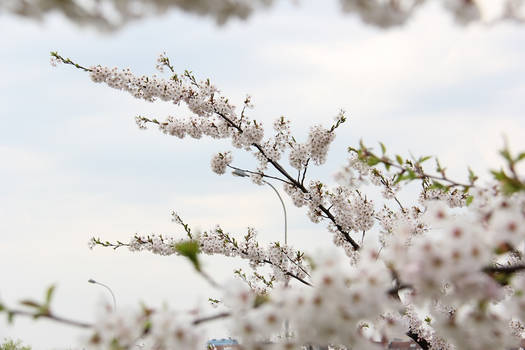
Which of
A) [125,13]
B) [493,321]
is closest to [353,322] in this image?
[493,321]

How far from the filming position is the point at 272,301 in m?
1.87

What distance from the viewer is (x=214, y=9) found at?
1.62m

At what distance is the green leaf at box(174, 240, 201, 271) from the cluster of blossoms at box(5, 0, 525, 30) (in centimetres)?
90

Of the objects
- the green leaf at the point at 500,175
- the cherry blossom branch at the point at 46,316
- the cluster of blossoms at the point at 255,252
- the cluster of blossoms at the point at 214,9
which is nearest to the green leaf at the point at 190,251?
the cherry blossom branch at the point at 46,316

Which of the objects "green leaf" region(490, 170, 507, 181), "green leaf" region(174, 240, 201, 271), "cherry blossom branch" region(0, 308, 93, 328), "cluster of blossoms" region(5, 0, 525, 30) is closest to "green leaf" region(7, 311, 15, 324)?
"cherry blossom branch" region(0, 308, 93, 328)

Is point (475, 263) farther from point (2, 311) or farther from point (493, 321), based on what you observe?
point (2, 311)

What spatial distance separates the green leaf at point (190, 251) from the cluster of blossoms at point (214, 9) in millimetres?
896

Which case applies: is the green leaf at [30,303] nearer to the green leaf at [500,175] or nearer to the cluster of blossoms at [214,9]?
the cluster of blossoms at [214,9]

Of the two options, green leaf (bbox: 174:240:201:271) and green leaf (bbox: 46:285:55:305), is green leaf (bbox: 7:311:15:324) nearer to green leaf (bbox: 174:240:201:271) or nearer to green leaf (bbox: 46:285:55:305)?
green leaf (bbox: 46:285:55:305)

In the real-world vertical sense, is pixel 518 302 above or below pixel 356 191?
below

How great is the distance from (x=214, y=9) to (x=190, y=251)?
980 millimetres

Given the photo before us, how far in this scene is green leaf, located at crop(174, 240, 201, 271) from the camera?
2018 mm

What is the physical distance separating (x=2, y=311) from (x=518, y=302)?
2116mm

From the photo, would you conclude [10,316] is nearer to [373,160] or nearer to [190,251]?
[190,251]
